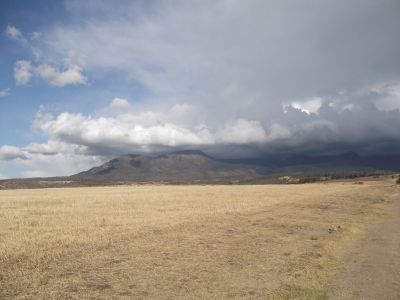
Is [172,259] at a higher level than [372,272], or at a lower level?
higher

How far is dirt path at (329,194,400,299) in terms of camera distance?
1127 cm

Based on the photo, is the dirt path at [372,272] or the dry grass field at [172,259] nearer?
the dirt path at [372,272]

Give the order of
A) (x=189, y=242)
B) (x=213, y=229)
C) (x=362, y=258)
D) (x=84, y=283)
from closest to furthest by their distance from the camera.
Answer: (x=84, y=283) < (x=362, y=258) < (x=189, y=242) < (x=213, y=229)

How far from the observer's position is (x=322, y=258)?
16.1 meters

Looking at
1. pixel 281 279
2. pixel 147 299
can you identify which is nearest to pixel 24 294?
pixel 147 299

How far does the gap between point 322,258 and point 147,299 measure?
328 inches

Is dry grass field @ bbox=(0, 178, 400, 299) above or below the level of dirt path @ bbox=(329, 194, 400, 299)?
above

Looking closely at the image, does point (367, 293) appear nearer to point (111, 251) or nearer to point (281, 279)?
point (281, 279)

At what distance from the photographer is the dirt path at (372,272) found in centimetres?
1127

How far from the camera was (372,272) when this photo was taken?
13.5m

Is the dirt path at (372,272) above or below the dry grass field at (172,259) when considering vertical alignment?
below

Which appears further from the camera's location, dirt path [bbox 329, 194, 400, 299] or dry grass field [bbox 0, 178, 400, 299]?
dry grass field [bbox 0, 178, 400, 299]

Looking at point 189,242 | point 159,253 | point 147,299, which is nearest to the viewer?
point 147,299

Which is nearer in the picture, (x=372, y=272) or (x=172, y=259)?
(x=372, y=272)
